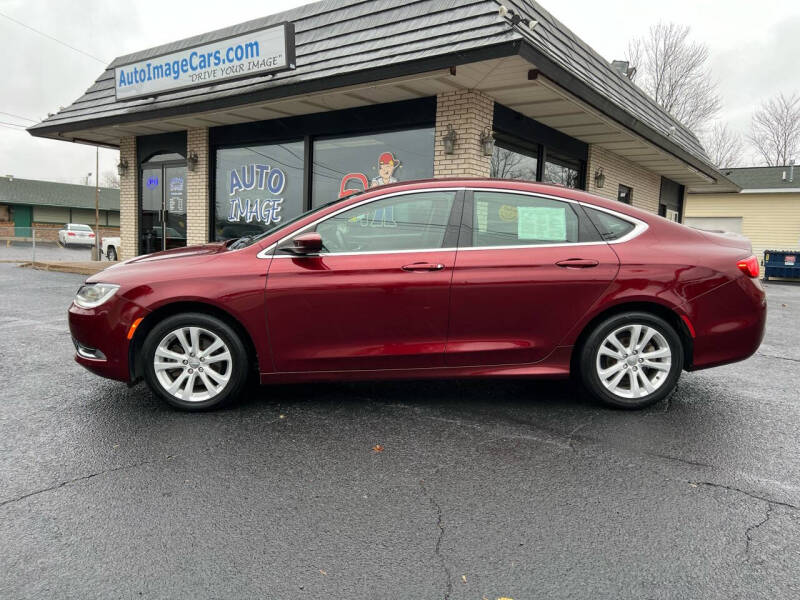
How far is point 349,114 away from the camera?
9.05m

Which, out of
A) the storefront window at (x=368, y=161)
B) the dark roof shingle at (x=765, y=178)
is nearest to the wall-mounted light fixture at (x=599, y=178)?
the storefront window at (x=368, y=161)

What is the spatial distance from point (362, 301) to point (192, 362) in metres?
1.27

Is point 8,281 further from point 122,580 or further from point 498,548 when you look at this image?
point 498,548

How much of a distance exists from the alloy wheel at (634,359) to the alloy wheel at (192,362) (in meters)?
2.65

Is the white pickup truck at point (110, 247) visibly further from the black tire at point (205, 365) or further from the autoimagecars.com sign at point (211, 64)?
the black tire at point (205, 365)

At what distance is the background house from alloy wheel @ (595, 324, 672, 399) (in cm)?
2185

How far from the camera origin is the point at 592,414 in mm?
3920

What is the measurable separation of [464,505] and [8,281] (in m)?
13.3

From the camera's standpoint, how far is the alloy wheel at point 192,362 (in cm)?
383

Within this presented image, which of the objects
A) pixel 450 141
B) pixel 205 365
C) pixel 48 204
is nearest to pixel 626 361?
pixel 205 365

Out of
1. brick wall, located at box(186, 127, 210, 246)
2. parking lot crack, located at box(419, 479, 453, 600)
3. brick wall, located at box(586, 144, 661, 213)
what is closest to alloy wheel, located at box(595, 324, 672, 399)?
parking lot crack, located at box(419, 479, 453, 600)

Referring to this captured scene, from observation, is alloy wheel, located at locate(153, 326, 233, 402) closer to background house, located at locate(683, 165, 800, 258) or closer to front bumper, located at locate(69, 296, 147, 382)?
front bumper, located at locate(69, 296, 147, 382)

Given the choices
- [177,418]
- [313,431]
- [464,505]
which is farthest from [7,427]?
[464,505]

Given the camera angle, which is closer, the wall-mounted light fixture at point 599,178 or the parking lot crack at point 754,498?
the parking lot crack at point 754,498
